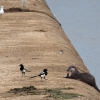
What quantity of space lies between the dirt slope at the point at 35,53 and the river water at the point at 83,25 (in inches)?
57.0

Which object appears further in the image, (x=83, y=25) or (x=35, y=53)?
(x=83, y=25)

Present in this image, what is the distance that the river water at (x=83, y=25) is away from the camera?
22.7 m

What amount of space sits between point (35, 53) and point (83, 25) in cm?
1362

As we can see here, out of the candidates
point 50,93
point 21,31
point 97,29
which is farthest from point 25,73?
point 97,29

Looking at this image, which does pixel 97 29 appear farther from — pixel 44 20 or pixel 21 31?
pixel 21 31

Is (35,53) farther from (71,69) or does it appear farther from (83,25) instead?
(83,25)

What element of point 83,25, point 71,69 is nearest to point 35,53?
point 71,69

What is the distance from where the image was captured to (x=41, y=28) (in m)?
20.4

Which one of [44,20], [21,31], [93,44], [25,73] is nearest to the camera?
[25,73]

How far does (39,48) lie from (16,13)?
21.4 ft

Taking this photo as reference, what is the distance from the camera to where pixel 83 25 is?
29812 millimetres

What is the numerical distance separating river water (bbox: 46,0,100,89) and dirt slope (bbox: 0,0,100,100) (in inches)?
57.0

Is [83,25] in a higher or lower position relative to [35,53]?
higher

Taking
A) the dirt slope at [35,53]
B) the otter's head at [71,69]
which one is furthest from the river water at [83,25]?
the otter's head at [71,69]
